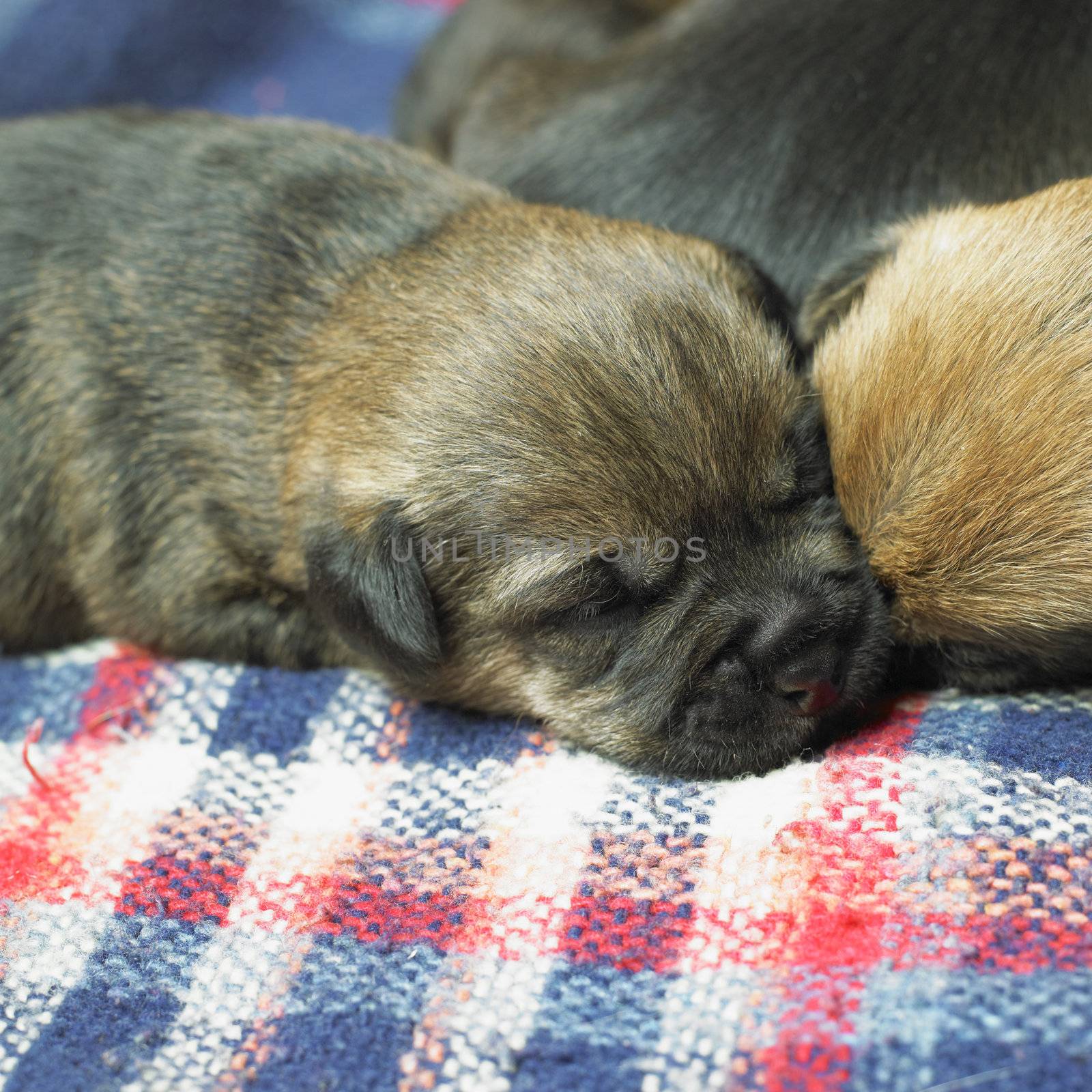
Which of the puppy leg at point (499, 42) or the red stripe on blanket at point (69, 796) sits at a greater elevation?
the puppy leg at point (499, 42)

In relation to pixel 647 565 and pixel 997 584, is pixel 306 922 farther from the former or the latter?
pixel 997 584

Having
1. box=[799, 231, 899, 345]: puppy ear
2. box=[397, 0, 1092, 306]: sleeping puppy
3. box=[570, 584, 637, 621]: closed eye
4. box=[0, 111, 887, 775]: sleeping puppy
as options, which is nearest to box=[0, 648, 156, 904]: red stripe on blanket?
box=[0, 111, 887, 775]: sleeping puppy

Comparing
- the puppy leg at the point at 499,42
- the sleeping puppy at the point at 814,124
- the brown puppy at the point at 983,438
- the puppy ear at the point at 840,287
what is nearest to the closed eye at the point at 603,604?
the brown puppy at the point at 983,438

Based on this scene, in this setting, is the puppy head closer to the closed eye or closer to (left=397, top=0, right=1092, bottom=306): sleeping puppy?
the closed eye

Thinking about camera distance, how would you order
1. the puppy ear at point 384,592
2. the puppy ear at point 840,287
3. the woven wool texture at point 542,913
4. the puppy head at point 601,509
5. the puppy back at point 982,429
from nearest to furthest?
the woven wool texture at point 542,913, the puppy back at point 982,429, the puppy head at point 601,509, the puppy ear at point 384,592, the puppy ear at point 840,287

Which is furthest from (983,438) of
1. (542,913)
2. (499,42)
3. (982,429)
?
(499,42)

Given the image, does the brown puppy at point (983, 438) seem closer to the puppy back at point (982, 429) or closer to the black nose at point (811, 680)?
the puppy back at point (982, 429)
